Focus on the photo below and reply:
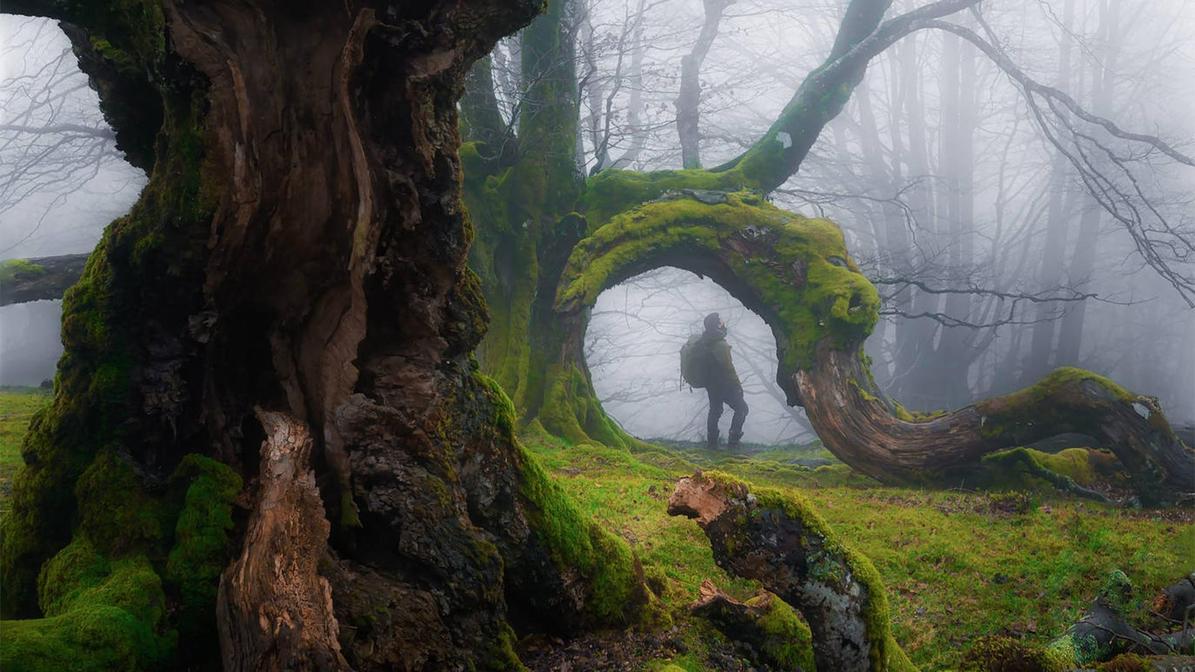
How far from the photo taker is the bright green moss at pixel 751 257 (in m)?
9.16

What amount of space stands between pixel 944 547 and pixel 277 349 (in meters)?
5.91

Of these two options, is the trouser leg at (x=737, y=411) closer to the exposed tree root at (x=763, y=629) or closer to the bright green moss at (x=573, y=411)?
the bright green moss at (x=573, y=411)

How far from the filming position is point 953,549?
19.7 ft

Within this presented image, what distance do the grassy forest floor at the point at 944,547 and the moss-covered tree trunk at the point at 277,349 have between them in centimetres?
149

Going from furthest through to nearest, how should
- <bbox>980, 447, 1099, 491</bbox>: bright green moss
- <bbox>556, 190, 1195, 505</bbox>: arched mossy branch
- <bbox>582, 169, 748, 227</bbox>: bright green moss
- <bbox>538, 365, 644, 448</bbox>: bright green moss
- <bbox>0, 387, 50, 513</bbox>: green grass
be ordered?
<bbox>582, 169, 748, 227</bbox>: bright green moss < <bbox>538, 365, 644, 448</bbox>: bright green moss < <bbox>980, 447, 1099, 491</bbox>: bright green moss < <bbox>556, 190, 1195, 505</bbox>: arched mossy branch < <bbox>0, 387, 50, 513</bbox>: green grass

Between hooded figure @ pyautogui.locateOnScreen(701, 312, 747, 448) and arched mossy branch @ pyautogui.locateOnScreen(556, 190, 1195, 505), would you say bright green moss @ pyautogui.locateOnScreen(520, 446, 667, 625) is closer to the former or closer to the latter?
arched mossy branch @ pyautogui.locateOnScreen(556, 190, 1195, 505)

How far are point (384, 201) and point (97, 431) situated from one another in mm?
1378

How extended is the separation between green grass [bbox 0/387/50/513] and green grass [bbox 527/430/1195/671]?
14.3 ft

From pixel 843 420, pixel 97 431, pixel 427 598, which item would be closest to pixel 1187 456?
pixel 843 420

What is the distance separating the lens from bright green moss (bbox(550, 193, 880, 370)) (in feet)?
30.0

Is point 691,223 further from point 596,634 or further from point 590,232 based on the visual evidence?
point 596,634

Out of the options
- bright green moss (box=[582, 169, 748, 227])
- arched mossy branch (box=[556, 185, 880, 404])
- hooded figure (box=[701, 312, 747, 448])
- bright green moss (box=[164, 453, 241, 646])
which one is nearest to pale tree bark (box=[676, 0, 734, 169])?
bright green moss (box=[582, 169, 748, 227])

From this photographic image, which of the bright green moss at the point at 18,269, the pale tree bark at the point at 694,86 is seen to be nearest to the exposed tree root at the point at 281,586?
the bright green moss at the point at 18,269

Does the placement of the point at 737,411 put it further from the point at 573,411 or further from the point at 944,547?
the point at 944,547
